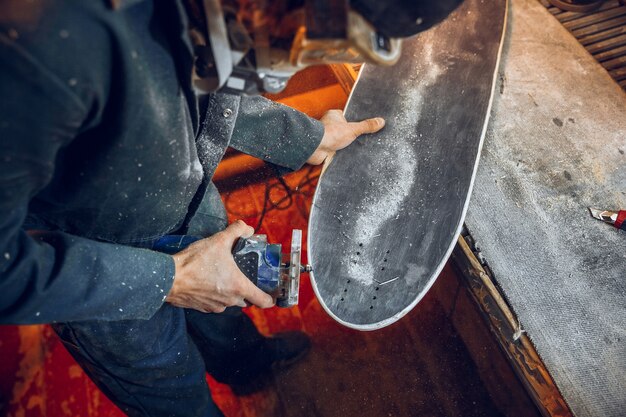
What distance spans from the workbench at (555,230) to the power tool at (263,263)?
0.76 meters

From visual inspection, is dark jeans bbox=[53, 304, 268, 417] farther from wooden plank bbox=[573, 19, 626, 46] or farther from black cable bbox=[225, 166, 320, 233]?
wooden plank bbox=[573, 19, 626, 46]

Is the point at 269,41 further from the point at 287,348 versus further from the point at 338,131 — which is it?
the point at 287,348

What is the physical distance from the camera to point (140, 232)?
1183mm

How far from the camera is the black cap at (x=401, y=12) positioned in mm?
720

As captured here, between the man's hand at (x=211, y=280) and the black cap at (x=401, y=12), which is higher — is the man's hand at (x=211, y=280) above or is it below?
below

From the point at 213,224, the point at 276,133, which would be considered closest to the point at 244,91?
the point at 276,133

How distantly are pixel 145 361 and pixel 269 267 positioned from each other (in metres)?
0.54

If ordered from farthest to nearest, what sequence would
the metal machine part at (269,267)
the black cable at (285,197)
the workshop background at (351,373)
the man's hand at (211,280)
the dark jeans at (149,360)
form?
the black cable at (285,197) → the workshop background at (351,373) → the metal machine part at (269,267) → the dark jeans at (149,360) → the man's hand at (211,280)

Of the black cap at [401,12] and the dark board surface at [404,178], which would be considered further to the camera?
the dark board surface at [404,178]

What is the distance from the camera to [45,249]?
88cm

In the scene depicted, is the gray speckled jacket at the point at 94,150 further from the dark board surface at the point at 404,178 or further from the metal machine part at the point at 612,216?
the metal machine part at the point at 612,216

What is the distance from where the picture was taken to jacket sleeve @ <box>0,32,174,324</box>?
23.8 inches

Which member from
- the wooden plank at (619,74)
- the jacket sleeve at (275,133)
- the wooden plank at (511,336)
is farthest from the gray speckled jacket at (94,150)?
the wooden plank at (619,74)

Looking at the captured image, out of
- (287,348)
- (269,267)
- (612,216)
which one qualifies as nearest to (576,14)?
(612,216)
